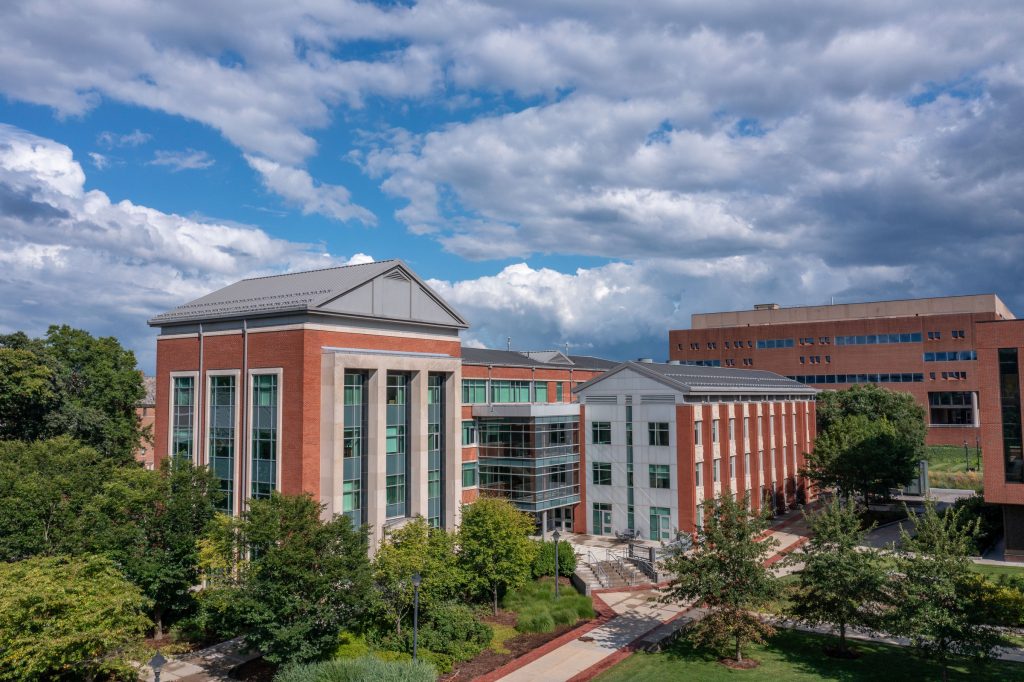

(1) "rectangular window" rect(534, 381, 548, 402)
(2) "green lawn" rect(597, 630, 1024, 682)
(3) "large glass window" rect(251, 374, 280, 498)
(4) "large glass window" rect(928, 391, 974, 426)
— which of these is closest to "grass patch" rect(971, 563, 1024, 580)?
(2) "green lawn" rect(597, 630, 1024, 682)

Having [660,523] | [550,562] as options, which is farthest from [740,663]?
[660,523]

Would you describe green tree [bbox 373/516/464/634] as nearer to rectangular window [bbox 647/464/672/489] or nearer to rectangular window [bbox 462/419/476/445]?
rectangular window [bbox 462/419/476/445]

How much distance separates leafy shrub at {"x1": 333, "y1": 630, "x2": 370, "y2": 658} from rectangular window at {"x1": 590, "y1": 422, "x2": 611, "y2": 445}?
28008 mm

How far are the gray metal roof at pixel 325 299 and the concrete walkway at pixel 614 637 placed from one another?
19833 mm

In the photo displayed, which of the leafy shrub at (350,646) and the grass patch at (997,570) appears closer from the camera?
the leafy shrub at (350,646)

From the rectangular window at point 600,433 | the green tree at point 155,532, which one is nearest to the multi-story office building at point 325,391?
the green tree at point 155,532

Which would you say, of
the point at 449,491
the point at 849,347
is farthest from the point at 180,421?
the point at 849,347

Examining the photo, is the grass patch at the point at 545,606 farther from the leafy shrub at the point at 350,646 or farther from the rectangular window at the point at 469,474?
the rectangular window at the point at 469,474

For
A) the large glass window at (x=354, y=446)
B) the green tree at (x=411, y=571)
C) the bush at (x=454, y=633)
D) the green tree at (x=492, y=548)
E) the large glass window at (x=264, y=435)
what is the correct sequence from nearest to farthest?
the bush at (x=454, y=633), the green tree at (x=411, y=571), the green tree at (x=492, y=548), the large glass window at (x=264, y=435), the large glass window at (x=354, y=446)

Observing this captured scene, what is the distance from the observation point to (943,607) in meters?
24.0

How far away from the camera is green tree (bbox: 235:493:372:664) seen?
982 inches

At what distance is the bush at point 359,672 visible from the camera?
2278cm

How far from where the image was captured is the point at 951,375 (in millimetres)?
100375

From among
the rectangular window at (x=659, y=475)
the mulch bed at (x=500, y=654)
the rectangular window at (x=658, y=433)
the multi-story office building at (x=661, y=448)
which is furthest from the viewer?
the rectangular window at (x=658, y=433)
